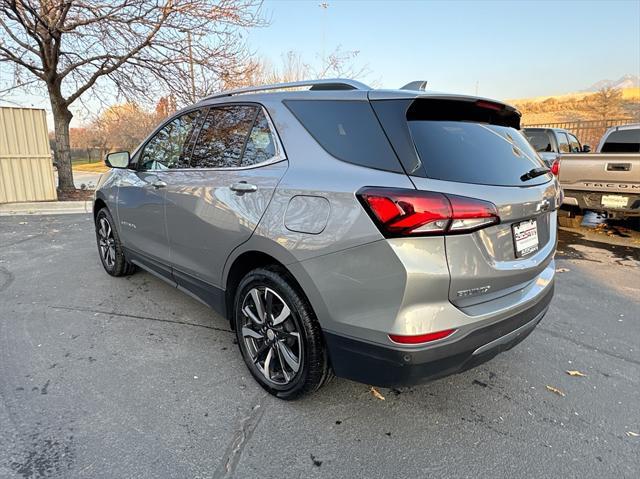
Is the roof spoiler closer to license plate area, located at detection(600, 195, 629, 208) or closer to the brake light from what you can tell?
the brake light

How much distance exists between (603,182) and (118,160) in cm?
663

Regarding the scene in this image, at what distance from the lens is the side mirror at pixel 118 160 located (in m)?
4.02

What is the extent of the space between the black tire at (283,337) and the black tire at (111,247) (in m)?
2.33

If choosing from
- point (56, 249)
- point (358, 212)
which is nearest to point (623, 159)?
point (358, 212)

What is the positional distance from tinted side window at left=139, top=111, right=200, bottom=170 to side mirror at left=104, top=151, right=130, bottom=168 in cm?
25

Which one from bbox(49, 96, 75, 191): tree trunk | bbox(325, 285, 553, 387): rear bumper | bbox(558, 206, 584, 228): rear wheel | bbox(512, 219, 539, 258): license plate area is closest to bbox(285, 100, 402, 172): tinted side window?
bbox(512, 219, 539, 258): license plate area

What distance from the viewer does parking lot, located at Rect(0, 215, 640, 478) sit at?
6.66ft

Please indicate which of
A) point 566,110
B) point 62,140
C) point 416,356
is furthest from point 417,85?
point 566,110

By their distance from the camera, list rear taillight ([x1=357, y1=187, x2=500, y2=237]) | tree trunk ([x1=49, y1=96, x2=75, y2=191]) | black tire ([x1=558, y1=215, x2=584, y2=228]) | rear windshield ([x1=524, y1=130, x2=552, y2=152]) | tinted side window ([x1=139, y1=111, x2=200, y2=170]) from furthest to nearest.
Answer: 1. tree trunk ([x1=49, y1=96, x2=75, y2=191])
2. rear windshield ([x1=524, y1=130, x2=552, y2=152])
3. black tire ([x1=558, y1=215, x2=584, y2=228])
4. tinted side window ([x1=139, y1=111, x2=200, y2=170])
5. rear taillight ([x1=357, y1=187, x2=500, y2=237])

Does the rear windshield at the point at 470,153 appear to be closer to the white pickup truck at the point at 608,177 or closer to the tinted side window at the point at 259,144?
the tinted side window at the point at 259,144

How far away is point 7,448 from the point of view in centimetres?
207

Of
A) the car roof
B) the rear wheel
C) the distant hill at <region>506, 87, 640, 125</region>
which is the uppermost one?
the distant hill at <region>506, 87, 640, 125</region>

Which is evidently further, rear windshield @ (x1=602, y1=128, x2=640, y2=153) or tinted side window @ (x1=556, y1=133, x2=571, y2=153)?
tinted side window @ (x1=556, y1=133, x2=571, y2=153)

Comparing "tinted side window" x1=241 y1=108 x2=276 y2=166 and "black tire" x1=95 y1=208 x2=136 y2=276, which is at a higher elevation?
"tinted side window" x1=241 y1=108 x2=276 y2=166
